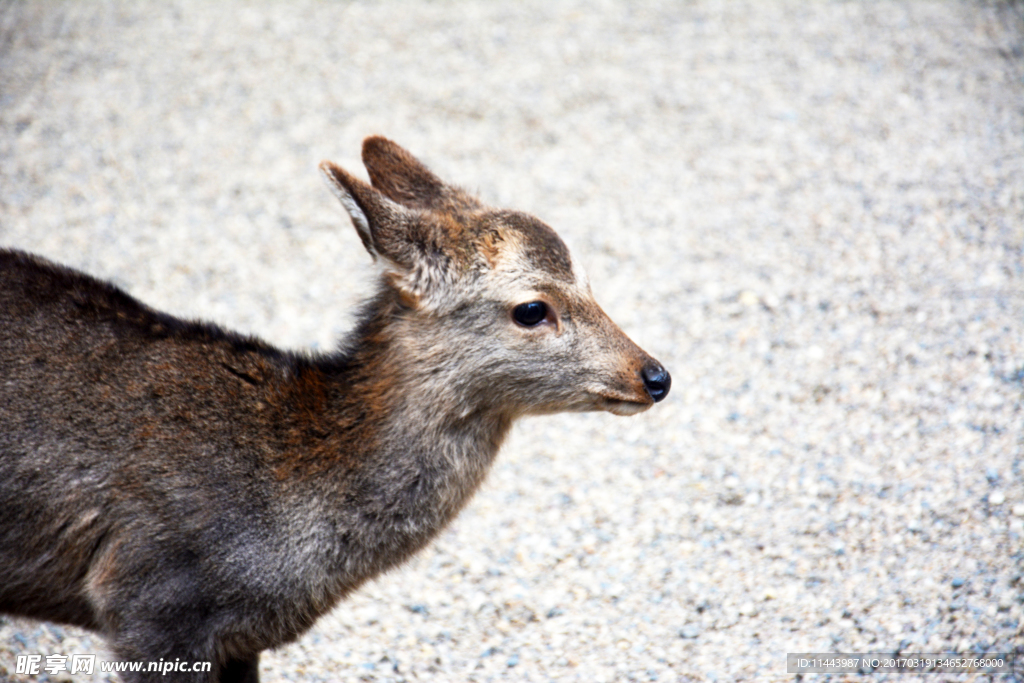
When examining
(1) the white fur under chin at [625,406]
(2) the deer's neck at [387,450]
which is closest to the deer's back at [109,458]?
(2) the deer's neck at [387,450]

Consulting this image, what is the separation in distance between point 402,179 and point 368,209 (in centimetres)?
88

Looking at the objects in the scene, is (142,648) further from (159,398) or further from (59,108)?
(59,108)

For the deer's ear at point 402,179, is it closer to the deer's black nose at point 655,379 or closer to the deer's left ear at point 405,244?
the deer's left ear at point 405,244

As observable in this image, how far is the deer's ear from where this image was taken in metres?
4.63

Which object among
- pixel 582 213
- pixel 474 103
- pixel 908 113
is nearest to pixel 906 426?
pixel 582 213

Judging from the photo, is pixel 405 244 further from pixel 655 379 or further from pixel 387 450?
pixel 655 379

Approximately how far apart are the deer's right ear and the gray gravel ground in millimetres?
587

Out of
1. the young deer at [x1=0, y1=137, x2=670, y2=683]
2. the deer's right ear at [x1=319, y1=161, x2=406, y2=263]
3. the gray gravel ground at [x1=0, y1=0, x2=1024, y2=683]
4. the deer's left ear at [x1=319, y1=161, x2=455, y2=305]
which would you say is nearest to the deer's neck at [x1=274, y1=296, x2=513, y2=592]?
the young deer at [x1=0, y1=137, x2=670, y2=683]

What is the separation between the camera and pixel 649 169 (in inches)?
361

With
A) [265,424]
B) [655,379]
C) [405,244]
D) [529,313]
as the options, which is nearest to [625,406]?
[655,379]

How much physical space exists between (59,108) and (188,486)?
731 centimetres

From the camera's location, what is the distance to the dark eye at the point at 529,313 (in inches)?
161

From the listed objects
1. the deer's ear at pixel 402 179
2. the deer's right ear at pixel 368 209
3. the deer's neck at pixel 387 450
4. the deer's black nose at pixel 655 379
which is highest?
the deer's right ear at pixel 368 209

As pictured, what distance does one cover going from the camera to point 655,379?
407cm
